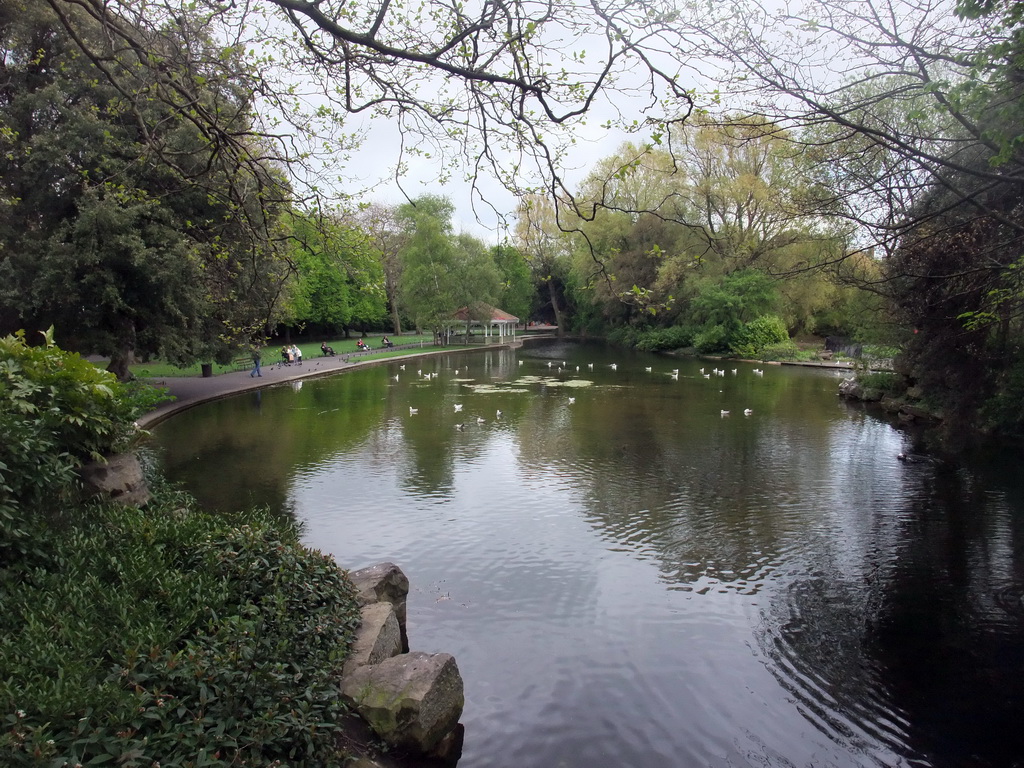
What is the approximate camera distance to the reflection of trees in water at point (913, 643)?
5289 millimetres

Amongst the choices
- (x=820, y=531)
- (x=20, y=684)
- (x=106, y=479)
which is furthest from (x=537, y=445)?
(x=20, y=684)

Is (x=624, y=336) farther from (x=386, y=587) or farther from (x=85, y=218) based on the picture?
(x=386, y=587)

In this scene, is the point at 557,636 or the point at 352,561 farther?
the point at 352,561

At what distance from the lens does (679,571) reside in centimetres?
823

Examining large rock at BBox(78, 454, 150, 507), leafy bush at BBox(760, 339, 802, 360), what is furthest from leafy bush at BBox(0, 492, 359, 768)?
leafy bush at BBox(760, 339, 802, 360)

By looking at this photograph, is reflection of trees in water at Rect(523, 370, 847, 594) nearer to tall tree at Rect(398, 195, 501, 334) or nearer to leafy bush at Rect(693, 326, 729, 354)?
leafy bush at Rect(693, 326, 729, 354)

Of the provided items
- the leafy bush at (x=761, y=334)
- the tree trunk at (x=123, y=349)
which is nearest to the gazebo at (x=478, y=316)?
the leafy bush at (x=761, y=334)

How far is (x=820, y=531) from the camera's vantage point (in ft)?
31.3

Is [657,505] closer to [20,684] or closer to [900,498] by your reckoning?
[900,498]

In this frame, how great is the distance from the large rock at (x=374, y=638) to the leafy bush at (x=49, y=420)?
2407 millimetres

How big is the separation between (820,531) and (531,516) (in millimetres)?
4234

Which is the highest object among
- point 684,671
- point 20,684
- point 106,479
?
point 106,479

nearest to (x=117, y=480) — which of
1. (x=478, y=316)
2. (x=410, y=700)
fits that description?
(x=410, y=700)

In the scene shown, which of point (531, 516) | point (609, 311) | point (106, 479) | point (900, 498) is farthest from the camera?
point (609, 311)
